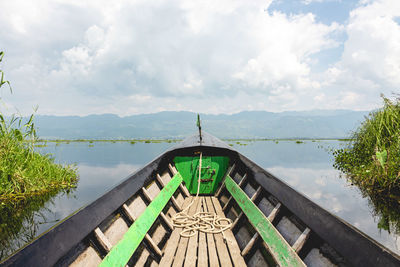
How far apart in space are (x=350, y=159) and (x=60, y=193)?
621 inches

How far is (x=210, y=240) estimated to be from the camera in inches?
152

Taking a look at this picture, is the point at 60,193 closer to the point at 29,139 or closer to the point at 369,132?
the point at 29,139

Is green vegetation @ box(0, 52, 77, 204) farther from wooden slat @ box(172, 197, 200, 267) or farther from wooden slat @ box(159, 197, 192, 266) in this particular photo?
wooden slat @ box(172, 197, 200, 267)

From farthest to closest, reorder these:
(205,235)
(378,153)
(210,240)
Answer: (378,153)
(205,235)
(210,240)

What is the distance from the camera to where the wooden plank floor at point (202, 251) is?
10.6 feet

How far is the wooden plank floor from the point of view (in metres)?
3.24

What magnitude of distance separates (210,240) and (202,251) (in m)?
0.39

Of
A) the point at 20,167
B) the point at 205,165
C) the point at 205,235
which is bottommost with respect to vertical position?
the point at 205,235

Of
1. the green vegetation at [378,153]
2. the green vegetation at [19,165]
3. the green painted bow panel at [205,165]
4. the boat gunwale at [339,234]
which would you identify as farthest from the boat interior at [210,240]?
the green vegetation at [378,153]

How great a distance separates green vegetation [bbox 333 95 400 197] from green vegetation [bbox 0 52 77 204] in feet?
44.4

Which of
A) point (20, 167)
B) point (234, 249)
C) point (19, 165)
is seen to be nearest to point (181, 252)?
point (234, 249)

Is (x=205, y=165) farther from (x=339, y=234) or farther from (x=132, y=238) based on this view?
(x=339, y=234)

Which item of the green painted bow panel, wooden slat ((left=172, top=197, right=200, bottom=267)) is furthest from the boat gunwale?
the green painted bow panel

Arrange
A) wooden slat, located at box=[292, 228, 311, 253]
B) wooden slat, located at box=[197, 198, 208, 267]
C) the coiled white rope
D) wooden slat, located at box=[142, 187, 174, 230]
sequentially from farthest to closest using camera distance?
the coiled white rope
wooden slat, located at box=[142, 187, 174, 230]
wooden slat, located at box=[197, 198, 208, 267]
wooden slat, located at box=[292, 228, 311, 253]
